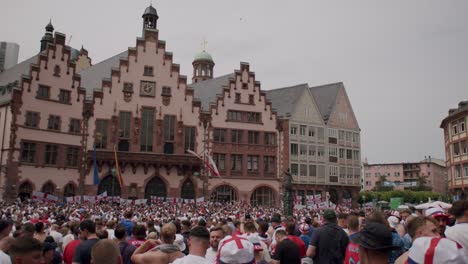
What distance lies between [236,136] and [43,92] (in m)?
21.5

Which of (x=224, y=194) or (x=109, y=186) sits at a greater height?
(x=109, y=186)

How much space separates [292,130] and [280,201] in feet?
31.0

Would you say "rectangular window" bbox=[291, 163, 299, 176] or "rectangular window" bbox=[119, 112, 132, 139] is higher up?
"rectangular window" bbox=[119, 112, 132, 139]

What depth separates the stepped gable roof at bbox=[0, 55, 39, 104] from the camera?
42.9m

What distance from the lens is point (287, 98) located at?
58.6 metres

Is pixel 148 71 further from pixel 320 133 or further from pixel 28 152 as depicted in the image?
pixel 320 133

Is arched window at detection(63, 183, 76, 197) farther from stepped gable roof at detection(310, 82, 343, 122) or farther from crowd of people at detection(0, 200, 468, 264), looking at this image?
stepped gable roof at detection(310, 82, 343, 122)

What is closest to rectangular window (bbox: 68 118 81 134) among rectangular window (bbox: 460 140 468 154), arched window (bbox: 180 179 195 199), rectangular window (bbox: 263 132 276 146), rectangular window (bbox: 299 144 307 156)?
arched window (bbox: 180 179 195 199)

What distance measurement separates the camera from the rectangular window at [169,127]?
157 ft

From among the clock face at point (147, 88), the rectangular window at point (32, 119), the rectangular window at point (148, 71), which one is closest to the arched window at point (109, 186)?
the rectangular window at point (32, 119)

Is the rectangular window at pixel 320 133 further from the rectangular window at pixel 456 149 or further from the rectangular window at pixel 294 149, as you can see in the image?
the rectangular window at pixel 456 149

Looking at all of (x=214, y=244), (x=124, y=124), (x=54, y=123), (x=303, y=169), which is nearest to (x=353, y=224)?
(x=214, y=244)

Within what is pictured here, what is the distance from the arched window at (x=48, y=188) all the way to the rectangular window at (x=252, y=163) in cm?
2162

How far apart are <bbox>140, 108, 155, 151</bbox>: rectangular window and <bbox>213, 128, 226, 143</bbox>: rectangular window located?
744 cm
